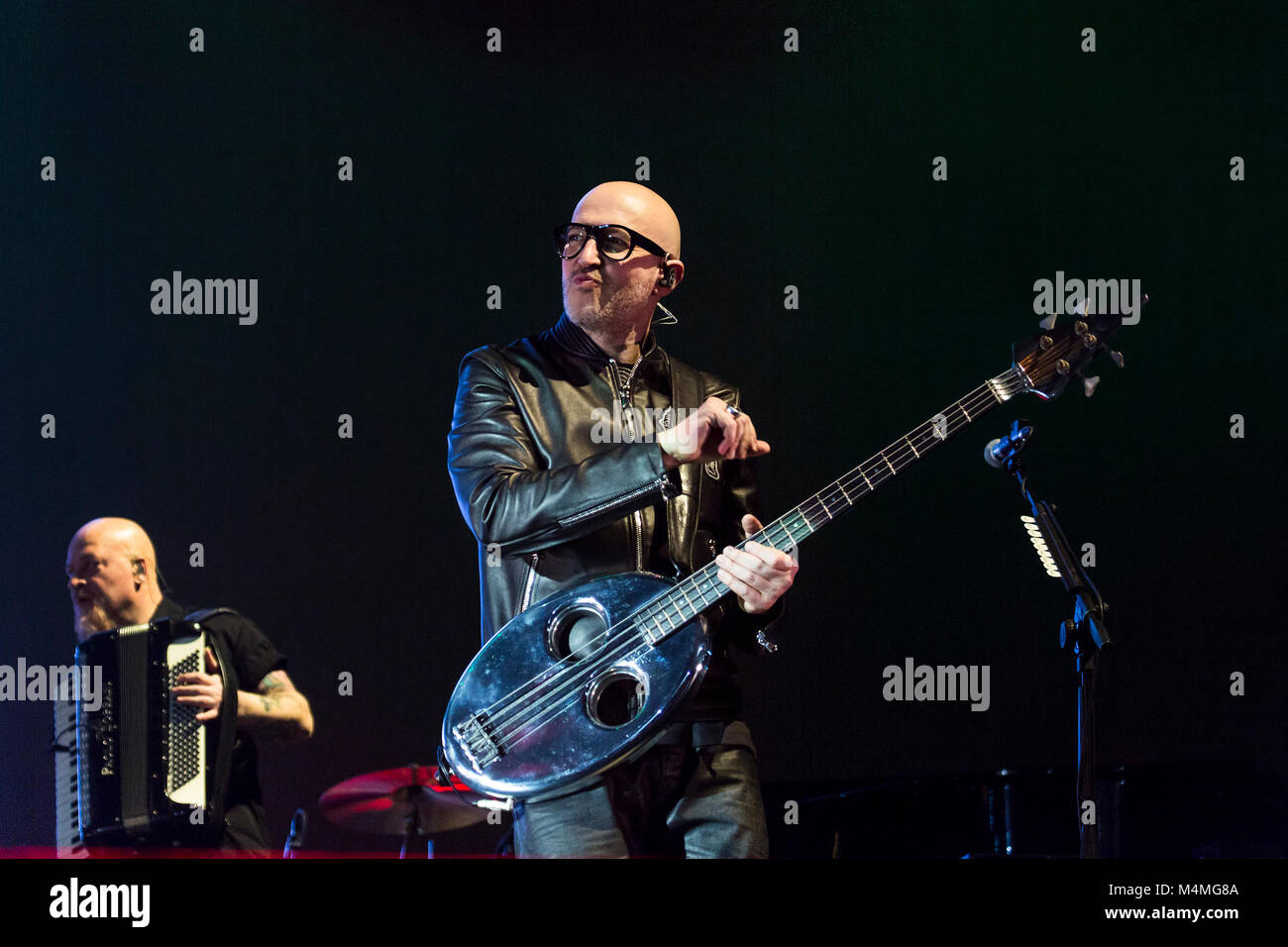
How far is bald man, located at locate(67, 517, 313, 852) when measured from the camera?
4469 mm

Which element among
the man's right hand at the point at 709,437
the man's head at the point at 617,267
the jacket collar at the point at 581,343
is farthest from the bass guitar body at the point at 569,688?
the man's head at the point at 617,267

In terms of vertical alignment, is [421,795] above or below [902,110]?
below

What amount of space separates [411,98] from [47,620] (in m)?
2.40

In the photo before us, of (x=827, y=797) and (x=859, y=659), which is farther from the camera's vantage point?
(x=859, y=659)

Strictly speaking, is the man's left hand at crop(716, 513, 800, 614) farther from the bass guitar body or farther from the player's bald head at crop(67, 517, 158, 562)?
the player's bald head at crop(67, 517, 158, 562)

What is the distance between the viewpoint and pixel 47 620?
16.7 feet

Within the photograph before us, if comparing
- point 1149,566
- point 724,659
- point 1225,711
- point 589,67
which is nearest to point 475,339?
point 589,67

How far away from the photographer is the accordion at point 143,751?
4098 millimetres

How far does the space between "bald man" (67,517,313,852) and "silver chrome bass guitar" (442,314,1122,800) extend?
134 centimetres

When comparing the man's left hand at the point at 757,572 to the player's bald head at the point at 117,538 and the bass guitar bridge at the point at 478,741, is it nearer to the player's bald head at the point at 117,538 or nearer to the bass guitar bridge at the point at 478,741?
the bass guitar bridge at the point at 478,741

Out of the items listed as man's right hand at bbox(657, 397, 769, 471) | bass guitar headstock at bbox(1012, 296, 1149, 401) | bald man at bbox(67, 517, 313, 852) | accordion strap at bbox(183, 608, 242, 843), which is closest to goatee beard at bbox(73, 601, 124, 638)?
bald man at bbox(67, 517, 313, 852)

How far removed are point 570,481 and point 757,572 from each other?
50 centimetres

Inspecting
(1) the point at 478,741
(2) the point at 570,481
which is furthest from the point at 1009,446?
(1) the point at 478,741

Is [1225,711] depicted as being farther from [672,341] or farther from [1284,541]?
[672,341]
